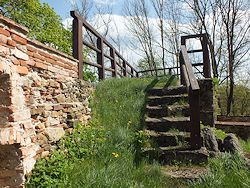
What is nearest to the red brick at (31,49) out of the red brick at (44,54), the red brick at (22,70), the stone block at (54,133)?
the red brick at (44,54)

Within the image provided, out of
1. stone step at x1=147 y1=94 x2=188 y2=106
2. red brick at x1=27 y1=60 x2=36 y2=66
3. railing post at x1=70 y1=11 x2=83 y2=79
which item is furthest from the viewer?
stone step at x1=147 y1=94 x2=188 y2=106

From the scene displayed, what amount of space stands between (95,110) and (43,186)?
2.68 m

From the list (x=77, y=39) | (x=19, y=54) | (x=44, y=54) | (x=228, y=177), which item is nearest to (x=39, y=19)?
(x=77, y=39)

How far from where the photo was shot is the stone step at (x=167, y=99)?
5812mm

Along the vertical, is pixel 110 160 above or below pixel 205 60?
below

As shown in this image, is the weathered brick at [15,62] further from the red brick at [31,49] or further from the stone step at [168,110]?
the stone step at [168,110]

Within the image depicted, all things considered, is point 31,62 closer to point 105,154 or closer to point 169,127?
point 105,154

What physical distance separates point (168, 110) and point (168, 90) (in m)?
0.97

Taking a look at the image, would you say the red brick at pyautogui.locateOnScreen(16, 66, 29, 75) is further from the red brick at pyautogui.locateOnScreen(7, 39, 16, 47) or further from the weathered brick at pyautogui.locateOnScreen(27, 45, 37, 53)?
the weathered brick at pyautogui.locateOnScreen(27, 45, 37, 53)

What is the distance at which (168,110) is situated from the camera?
5.49m

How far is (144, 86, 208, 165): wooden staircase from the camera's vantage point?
424 centimetres

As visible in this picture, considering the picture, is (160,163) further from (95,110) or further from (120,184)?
(95,110)

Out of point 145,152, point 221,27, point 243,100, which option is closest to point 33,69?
point 145,152

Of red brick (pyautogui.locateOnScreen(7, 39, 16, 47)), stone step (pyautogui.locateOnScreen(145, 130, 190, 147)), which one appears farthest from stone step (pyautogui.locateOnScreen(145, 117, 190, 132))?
red brick (pyautogui.locateOnScreen(7, 39, 16, 47))
